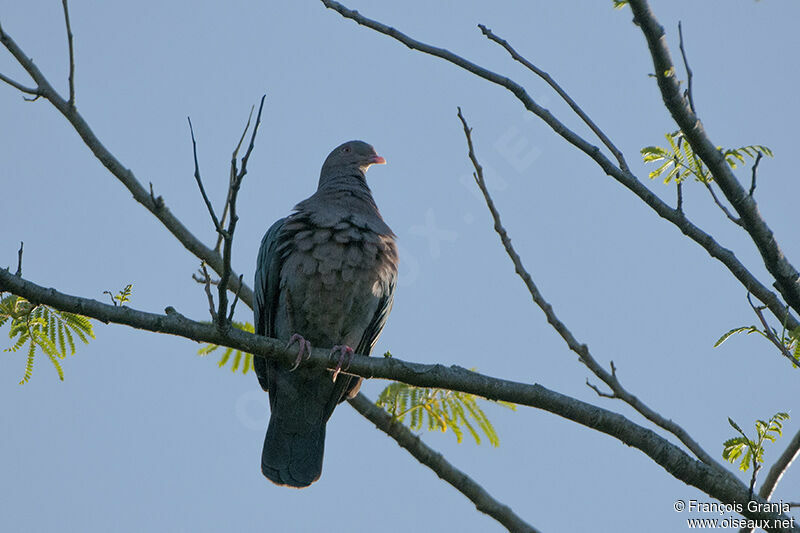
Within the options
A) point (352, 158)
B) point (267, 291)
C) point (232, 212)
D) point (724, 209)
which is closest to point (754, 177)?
point (724, 209)

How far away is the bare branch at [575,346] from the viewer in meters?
4.12

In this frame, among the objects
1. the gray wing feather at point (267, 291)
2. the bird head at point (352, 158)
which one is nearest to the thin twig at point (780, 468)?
the gray wing feather at point (267, 291)

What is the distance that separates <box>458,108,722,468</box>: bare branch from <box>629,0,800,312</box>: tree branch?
80 cm

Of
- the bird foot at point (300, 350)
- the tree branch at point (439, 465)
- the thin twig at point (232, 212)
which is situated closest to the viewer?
the thin twig at point (232, 212)

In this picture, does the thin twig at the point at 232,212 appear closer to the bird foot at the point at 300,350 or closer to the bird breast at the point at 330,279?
the bird foot at the point at 300,350

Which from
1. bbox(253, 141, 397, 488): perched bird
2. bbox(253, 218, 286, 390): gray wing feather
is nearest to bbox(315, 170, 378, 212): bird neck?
bbox(253, 141, 397, 488): perched bird

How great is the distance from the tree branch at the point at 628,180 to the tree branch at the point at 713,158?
132 millimetres

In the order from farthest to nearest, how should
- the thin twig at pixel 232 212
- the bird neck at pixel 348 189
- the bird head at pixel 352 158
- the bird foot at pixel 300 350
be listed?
the bird head at pixel 352 158 → the bird neck at pixel 348 189 → the bird foot at pixel 300 350 → the thin twig at pixel 232 212

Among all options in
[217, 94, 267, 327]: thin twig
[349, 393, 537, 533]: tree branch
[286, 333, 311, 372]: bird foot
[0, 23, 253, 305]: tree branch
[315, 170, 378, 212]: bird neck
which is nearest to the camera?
[217, 94, 267, 327]: thin twig

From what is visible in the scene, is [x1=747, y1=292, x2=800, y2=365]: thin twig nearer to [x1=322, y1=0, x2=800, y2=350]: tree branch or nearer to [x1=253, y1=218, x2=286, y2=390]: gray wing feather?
[x1=322, y1=0, x2=800, y2=350]: tree branch

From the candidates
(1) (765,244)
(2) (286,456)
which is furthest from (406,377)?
(2) (286,456)

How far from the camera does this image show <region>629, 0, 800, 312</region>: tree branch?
11.7 ft

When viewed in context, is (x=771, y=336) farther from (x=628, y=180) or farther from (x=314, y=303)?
(x=314, y=303)

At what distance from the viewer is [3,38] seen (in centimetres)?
564
